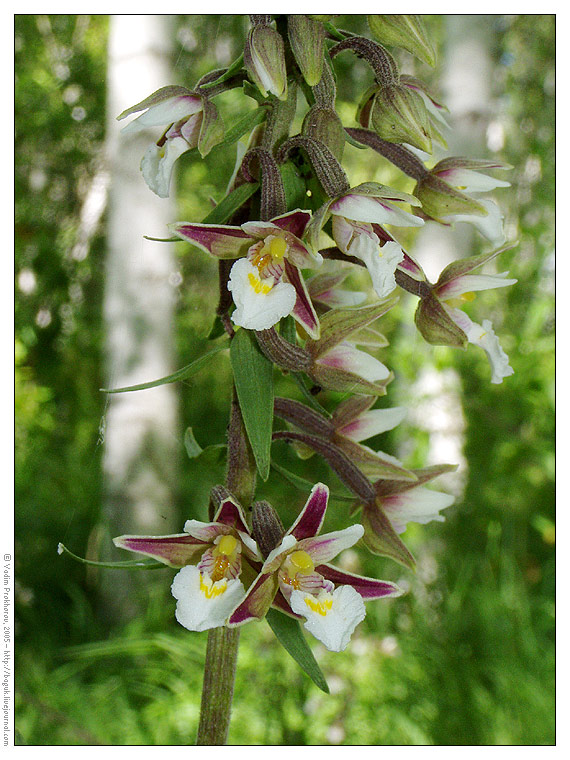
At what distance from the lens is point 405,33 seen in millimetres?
641

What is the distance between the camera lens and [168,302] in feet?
6.77

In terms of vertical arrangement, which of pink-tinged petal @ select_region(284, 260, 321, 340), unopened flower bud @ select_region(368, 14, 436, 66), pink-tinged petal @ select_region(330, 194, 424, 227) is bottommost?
pink-tinged petal @ select_region(284, 260, 321, 340)

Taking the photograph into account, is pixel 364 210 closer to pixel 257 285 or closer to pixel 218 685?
pixel 257 285

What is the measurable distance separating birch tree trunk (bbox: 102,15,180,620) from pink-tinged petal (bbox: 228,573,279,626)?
1.13 meters

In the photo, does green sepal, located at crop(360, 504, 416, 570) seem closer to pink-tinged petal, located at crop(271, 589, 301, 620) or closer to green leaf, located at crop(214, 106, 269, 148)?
pink-tinged petal, located at crop(271, 589, 301, 620)

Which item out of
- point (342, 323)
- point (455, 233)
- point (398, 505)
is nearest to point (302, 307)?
point (342, 323)

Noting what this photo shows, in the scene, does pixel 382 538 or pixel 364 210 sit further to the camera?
pixel 382 538

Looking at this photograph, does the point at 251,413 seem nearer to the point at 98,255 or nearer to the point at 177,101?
the point at 177,101

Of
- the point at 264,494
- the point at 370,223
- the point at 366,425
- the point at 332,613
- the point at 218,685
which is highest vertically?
the point at 370,223

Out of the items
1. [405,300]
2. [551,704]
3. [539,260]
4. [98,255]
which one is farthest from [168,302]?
[551,704]

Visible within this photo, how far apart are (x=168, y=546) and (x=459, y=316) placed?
0.38 m

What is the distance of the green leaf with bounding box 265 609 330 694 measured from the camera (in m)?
0.56

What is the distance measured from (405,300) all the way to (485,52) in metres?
1.08

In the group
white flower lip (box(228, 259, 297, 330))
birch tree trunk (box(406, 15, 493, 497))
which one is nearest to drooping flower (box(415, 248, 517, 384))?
white flower lip (box(228, 259, 297, 330))
